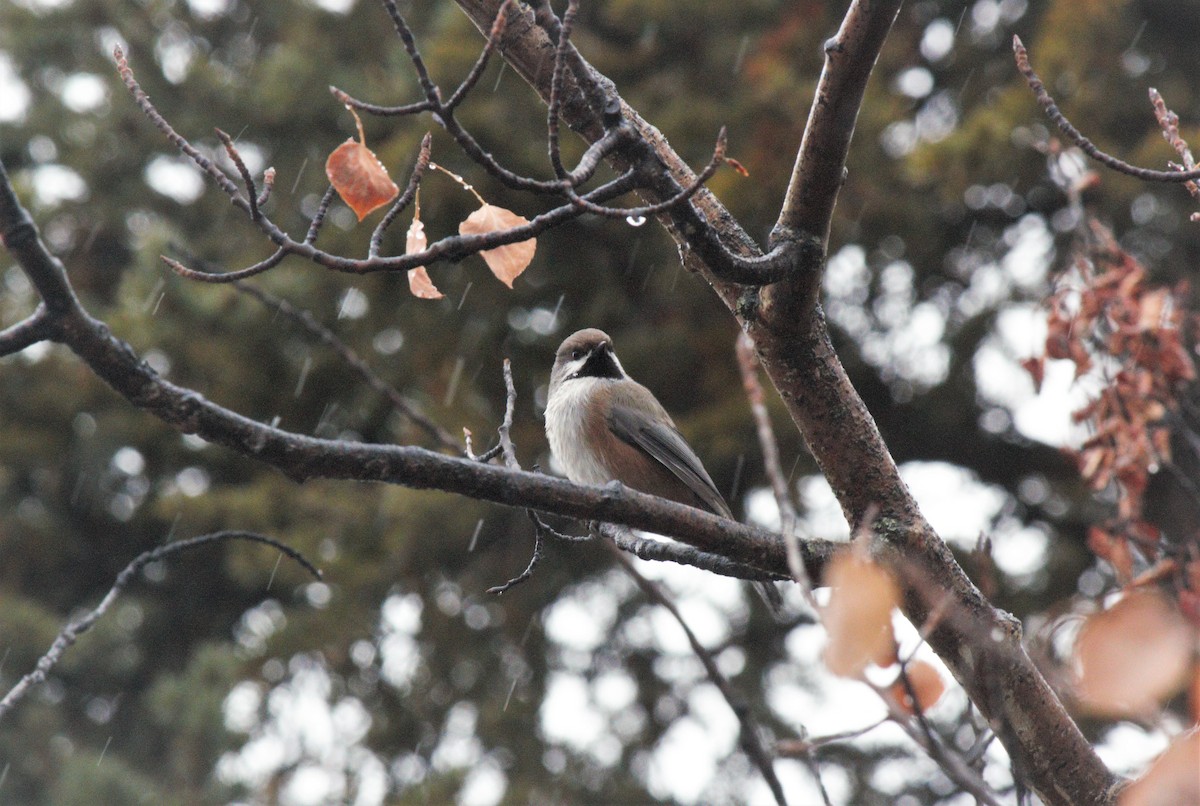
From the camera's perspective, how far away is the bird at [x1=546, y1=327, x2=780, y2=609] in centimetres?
443

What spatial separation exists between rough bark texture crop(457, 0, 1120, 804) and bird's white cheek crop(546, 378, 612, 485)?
2.11m

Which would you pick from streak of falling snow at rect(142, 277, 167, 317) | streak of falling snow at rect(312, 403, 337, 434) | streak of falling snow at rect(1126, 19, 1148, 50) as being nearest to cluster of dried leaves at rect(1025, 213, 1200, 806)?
streak of falling snow at rect(312, 403, 337, 434)

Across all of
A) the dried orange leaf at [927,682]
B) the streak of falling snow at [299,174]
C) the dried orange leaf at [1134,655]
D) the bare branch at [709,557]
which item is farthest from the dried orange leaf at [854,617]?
the streak of falling snow at [299,174]

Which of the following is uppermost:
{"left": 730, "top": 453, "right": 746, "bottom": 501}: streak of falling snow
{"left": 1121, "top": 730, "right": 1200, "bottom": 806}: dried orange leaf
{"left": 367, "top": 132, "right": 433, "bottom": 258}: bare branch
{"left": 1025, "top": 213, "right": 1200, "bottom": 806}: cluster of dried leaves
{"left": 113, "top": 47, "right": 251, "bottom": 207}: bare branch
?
{"left": 730, "top": 453, "right": 746, "bottom": 501}: streak of falling snow

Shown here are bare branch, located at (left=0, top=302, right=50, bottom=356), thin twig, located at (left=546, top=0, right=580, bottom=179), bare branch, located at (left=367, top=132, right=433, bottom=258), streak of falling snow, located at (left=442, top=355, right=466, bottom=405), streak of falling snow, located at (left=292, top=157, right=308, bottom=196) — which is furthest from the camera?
streak of falling snow, located at (left=292, top=157, right=308, bottom=196)

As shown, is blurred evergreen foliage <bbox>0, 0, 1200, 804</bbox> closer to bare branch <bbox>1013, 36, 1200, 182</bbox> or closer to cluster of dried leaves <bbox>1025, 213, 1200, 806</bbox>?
cluster of dried leaves <bbox>1025, 213, 1200, 806</bbox>

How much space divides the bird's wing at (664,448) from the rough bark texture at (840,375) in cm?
213

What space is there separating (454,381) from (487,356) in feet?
0.79

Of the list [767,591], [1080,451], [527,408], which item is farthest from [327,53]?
[1080,451]

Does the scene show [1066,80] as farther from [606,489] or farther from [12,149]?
[12,149]

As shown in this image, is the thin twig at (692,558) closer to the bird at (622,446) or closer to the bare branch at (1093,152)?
the bare branch at (1093,152)

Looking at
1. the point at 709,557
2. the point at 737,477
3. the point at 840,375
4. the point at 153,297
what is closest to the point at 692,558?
the point at 709,557

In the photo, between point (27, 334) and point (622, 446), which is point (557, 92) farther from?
point (622, 446)

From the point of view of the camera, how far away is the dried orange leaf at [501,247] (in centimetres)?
190
